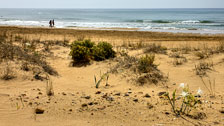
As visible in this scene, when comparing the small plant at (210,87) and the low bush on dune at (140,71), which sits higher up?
the low bush on dune at (140,71)

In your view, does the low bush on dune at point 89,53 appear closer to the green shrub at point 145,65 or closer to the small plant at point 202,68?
the green shrub at point 145,65

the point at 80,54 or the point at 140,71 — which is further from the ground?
the point at 80,54

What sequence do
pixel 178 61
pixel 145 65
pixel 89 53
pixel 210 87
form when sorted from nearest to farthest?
pixel 210 87 → pixel 145 65 → pixel 178 61 → pixel 89 53

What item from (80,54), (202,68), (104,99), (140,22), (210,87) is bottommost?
(104,99)

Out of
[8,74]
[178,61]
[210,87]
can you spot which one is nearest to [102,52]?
[178,61]

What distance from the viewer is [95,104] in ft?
12.5

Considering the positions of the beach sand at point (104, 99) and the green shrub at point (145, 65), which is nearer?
the beach sand at point (104, 99)

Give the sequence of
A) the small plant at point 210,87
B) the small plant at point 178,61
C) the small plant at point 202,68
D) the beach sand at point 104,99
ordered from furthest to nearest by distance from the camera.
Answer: the small plant at point 178,61 → the small plant at point 202,68 → the small plant at point 210,87 → the beach sand at point 104,99

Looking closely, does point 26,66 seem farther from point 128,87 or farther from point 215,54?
point 215,54

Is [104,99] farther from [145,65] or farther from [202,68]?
[202,68]

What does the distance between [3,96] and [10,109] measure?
1.81 ft

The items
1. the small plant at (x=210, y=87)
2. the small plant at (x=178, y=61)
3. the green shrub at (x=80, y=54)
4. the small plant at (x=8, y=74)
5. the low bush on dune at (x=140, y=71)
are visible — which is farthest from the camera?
the green shrub at (x=80, y=54)

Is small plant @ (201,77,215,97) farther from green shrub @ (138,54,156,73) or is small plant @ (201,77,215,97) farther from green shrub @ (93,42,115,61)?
green shrub @ (93,42,115,61)

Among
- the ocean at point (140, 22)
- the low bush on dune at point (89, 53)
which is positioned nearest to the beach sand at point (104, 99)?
the low bush on dune at point (89, 53)
